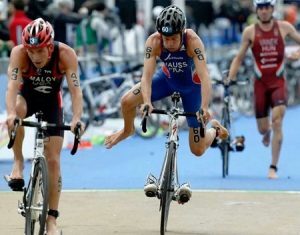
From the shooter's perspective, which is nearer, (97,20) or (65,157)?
(65,157)

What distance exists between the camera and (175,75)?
12688 millimetres

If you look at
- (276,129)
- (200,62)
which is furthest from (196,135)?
(276,129)

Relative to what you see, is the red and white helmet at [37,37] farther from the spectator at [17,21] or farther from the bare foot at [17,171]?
the spectator at [17,21]

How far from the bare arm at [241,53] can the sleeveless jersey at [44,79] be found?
580 centimetres

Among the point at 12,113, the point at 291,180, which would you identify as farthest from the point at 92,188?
the point at 12,113

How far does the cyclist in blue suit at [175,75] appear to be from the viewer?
1195 cm

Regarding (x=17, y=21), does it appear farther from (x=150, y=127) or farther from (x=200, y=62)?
(x=200, y=62)

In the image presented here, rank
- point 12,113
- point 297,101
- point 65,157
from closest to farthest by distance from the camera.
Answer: point 12,113
point 65,157
point 297,101

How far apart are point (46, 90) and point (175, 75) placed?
72.1 inches

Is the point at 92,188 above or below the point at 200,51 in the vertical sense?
below

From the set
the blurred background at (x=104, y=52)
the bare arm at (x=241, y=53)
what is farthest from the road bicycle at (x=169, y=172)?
the blurred background at (x=104, y=52)

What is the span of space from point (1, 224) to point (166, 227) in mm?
1705

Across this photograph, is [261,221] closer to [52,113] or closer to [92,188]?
[52,113]

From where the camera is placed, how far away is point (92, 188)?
15.9 metres
